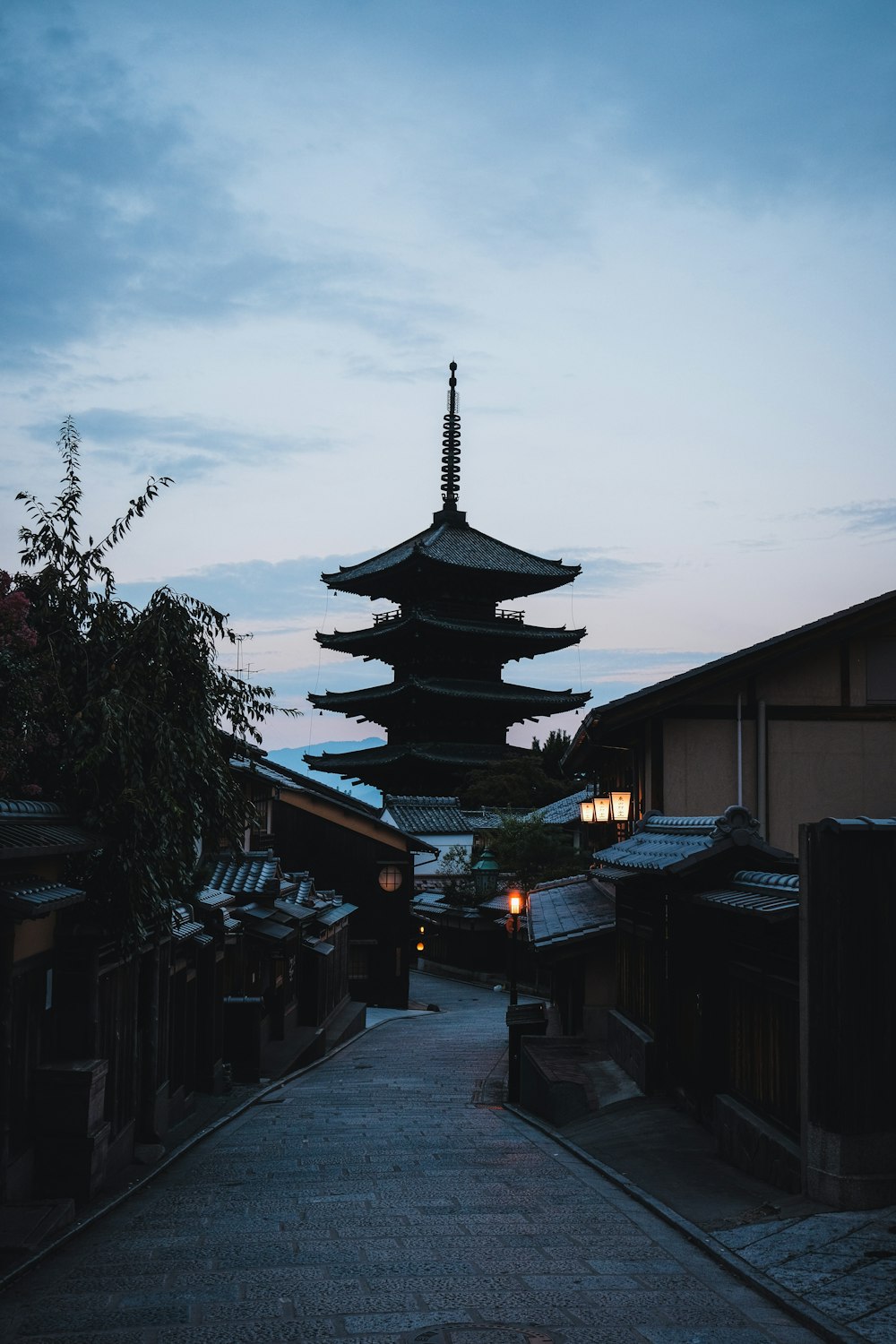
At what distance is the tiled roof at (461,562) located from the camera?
6066 cm

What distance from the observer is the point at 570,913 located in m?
24.8

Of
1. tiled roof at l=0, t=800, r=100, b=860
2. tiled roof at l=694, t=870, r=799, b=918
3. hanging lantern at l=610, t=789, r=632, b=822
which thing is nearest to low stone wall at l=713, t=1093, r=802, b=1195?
tiled roof at l=694, t=870, r=799, b=918

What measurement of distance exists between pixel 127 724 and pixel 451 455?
182 ft

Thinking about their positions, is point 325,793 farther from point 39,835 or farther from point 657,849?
point 39,835

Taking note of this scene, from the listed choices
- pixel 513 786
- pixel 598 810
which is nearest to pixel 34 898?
pixel 598 810

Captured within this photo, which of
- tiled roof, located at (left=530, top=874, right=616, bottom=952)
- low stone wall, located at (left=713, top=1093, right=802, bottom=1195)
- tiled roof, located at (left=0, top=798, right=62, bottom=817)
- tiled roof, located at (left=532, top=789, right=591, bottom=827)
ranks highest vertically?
tiled roof, located at (left=0, top=798, right=62, bottom=817)

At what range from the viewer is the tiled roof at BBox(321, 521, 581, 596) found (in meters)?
60.7

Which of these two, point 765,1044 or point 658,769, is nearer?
point 765,1044

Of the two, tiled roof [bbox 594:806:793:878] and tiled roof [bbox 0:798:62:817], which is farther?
tiled roof [bbox 594:806:793:878]

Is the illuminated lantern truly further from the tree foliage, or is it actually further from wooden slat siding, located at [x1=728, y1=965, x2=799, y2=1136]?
wooden slat siding, located at [x1=728, y1=965, x2=799, y2=1136]

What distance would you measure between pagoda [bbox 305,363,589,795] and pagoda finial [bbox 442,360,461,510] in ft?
6.15

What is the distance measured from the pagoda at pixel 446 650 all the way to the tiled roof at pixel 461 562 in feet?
0.25

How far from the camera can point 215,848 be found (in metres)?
14.3

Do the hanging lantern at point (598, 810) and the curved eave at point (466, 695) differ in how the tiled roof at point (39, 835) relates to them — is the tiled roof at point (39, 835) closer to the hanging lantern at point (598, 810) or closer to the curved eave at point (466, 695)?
the hanging lantern at point (598, 810)
